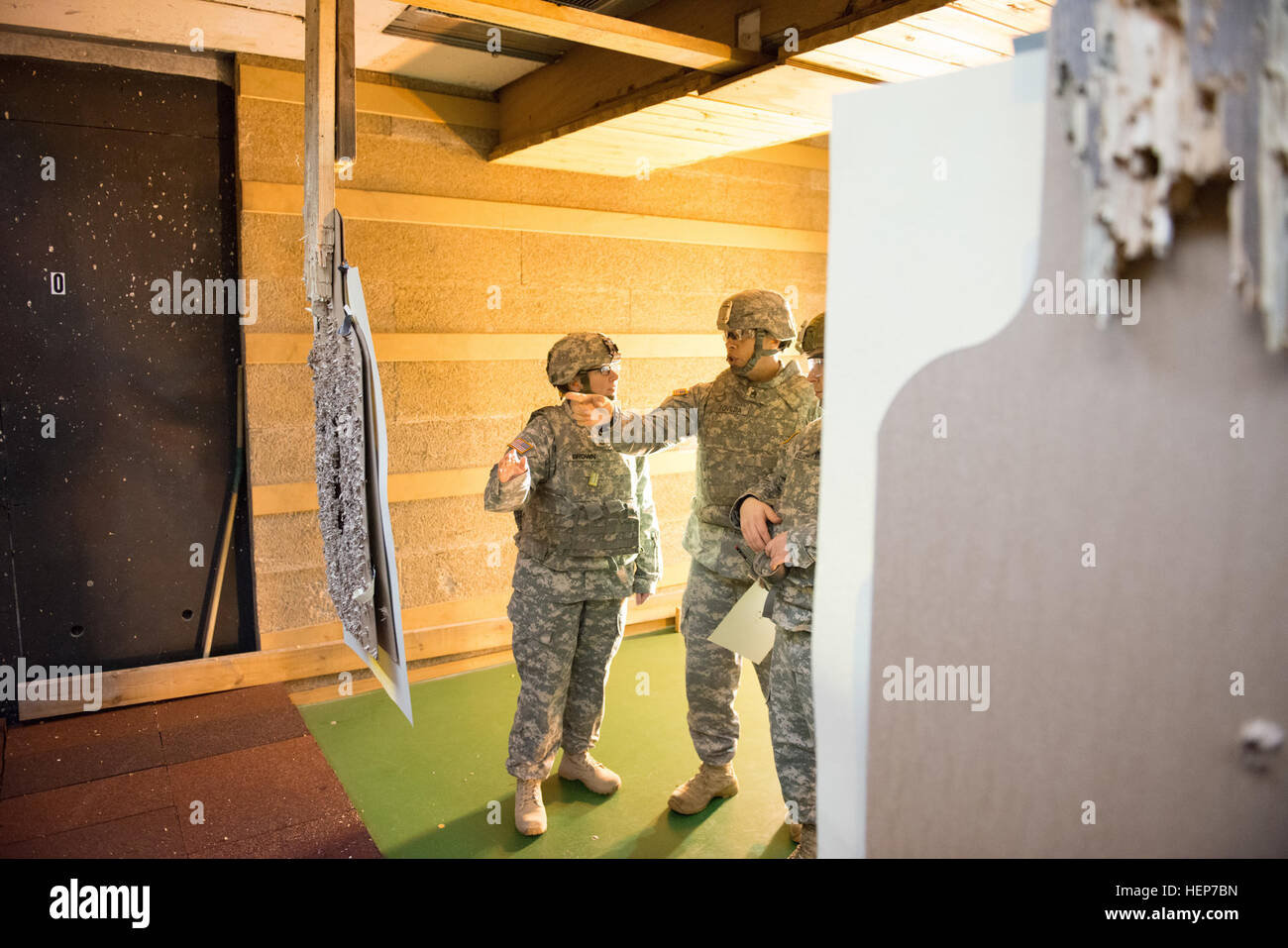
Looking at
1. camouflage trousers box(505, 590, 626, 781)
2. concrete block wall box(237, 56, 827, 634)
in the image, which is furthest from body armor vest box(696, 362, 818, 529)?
concrete block wall box(237, 56, 827, 634)

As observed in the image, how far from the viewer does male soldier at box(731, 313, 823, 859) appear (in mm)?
2400

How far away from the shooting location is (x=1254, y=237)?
1.98ft

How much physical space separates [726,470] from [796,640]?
996 mm

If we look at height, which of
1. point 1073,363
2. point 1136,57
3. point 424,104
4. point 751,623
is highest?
point 424,104

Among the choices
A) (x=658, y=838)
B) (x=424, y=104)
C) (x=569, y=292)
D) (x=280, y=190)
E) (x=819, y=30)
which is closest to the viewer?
(x=819, y=30)

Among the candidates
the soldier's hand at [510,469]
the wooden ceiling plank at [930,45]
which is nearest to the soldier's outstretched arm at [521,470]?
the soldier's hand at [510,469]

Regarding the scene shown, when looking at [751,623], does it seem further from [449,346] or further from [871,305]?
[449,346]

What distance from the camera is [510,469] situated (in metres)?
2.84

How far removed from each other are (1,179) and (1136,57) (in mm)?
4175

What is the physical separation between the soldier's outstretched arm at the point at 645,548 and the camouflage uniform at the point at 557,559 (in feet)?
0.33

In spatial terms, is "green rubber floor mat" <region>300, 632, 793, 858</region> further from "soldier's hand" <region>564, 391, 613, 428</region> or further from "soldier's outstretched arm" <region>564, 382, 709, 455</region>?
"soldier's hand" <region>564, 391, 613, 428</region>

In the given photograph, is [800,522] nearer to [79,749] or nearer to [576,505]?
[576,505]

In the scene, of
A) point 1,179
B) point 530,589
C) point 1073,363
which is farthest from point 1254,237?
point 1,179

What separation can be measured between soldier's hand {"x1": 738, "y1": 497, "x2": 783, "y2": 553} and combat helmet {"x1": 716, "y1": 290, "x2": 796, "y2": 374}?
0.89 meters
